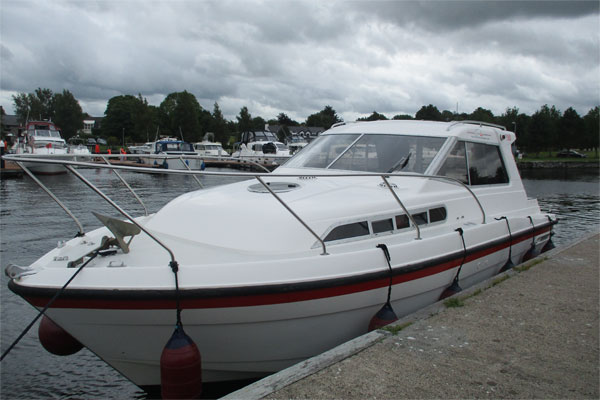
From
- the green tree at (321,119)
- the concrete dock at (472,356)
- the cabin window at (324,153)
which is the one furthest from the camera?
the green tree at (321,119)

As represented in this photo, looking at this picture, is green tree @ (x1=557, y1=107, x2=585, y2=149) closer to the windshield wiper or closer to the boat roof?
the boat roof

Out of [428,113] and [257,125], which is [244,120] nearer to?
[257,125]

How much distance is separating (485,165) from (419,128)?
1121mm

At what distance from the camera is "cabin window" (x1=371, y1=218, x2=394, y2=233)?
413cm

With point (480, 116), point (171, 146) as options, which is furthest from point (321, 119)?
point (171, 146)

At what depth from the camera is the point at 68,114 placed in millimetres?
63656

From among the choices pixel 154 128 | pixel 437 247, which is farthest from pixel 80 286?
pixel 154 128

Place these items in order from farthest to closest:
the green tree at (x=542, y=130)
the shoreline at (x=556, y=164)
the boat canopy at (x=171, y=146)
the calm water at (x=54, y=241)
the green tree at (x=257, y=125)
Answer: the green tree at (x=257, y=125), the green tree at (x=542, y=130), the shoreline at (x=556, y=164), the boat canopy at (x=171, y=146), the calm water at (x=54, y=241)

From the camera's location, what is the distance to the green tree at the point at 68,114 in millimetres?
63281

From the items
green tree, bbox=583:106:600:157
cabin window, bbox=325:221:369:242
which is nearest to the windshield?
cabin window, bbox=325:221:369:242

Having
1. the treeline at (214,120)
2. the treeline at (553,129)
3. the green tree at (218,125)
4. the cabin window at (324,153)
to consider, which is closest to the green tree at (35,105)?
the treeline at (214,120)

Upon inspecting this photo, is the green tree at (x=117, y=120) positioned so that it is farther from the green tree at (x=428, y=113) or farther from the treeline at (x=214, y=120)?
the green tree at (x=428, y=113)

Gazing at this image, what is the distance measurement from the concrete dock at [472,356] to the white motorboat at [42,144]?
76.9ft

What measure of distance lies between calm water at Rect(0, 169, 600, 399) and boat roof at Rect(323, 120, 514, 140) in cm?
381
